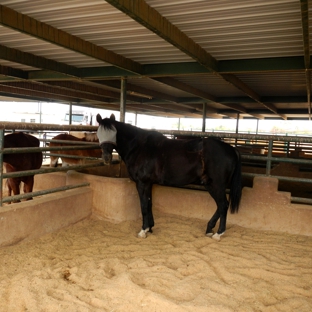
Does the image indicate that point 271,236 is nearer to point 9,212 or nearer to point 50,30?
point 9,212

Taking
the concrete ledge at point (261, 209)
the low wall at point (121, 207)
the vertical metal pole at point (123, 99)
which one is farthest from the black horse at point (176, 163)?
the vertical metal pole at point (123, 99)

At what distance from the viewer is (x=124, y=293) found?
2.37 metres

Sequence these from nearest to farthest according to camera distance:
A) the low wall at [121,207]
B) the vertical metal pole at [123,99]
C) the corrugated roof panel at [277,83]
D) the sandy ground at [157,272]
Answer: the sandy ground at [157,272]
the low wall at [121,207]
the vertical metal pole at [123,99]
the corrugated roof panel at [277,83]

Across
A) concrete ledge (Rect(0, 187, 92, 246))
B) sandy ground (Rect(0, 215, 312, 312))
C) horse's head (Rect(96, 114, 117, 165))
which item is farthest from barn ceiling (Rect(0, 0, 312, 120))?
sandy ground (Rect(0, 215, 312, 312))

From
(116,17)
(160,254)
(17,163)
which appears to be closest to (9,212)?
(17,163)

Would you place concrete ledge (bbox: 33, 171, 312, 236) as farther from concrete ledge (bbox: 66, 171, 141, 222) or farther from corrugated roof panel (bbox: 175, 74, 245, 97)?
corrugated roof panel (bbox: 175, 74, 245, 97)

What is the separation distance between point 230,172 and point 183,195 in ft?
3.22

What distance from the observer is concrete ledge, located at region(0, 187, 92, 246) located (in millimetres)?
3090

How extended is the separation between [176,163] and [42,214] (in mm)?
1813

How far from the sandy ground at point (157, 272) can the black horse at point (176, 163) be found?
443mm

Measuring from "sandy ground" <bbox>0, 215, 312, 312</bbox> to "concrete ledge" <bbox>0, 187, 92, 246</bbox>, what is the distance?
0.12 metres

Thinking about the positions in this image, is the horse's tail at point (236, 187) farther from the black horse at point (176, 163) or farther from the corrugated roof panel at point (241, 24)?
the corrugated roof panel at point (241, 24)

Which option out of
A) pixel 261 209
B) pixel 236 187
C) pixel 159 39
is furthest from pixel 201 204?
pixel 159 39

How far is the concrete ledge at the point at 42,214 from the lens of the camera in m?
3.09
